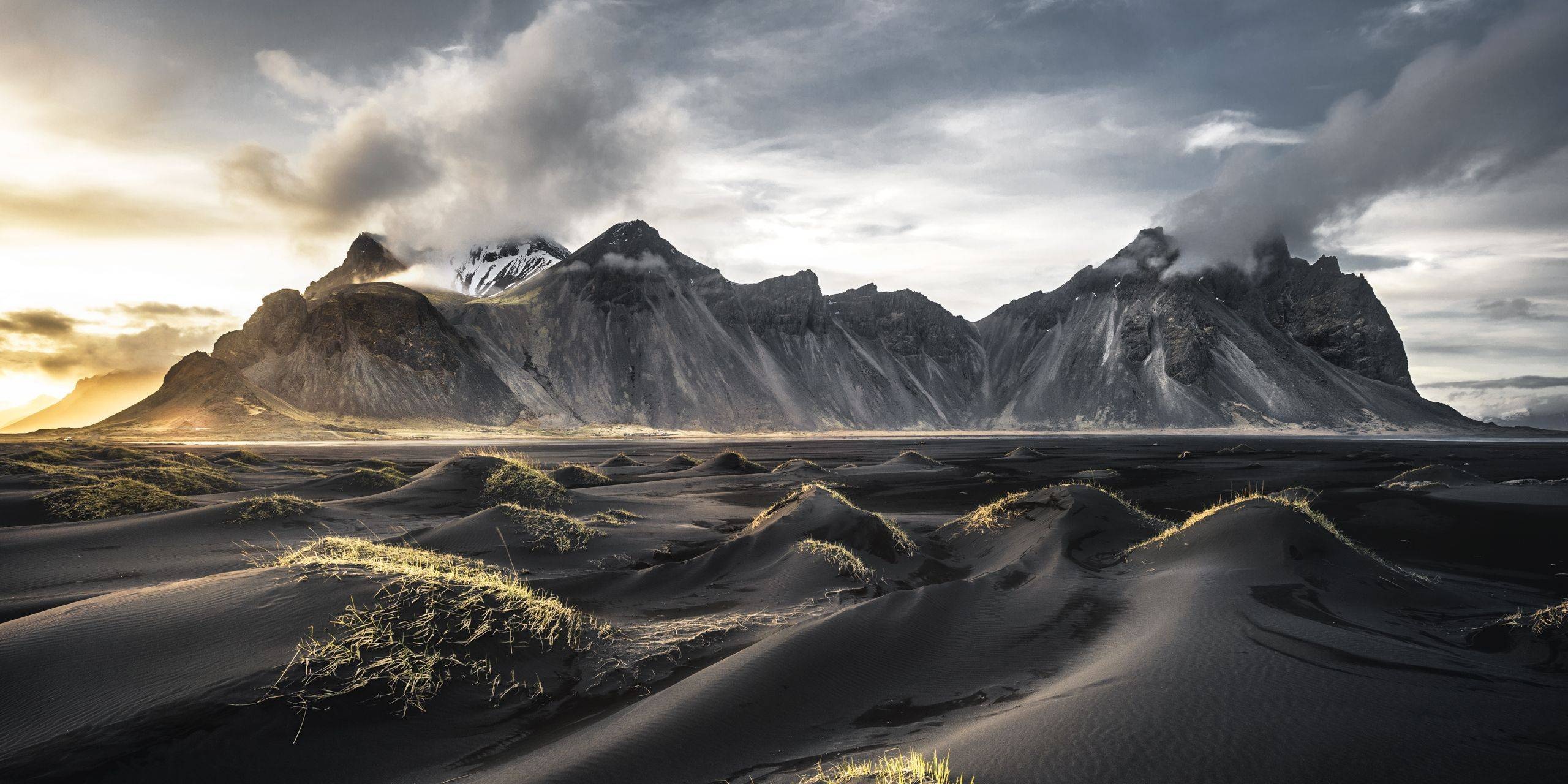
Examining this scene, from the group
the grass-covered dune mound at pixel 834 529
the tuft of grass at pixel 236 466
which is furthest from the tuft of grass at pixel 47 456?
the grass-covered dune mound at pixel 834 529

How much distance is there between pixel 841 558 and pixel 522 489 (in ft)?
46.3

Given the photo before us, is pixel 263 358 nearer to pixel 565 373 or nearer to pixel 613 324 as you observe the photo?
pixel 565 373

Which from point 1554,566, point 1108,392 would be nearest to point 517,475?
point 1554,566

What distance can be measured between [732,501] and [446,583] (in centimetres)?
2048

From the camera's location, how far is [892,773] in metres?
4.02

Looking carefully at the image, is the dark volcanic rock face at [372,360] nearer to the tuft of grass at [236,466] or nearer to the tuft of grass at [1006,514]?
the tuft of grass at [236,466]

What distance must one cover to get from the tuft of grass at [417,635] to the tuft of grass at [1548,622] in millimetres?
11416

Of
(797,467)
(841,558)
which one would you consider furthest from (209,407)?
(841,558)

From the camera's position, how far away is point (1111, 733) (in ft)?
17.4

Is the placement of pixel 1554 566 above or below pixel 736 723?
below

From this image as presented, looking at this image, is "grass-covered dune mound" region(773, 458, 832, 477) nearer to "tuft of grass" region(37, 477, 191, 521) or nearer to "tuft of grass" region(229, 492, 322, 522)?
"tuft of grass" region(229, 492, 322, 522)

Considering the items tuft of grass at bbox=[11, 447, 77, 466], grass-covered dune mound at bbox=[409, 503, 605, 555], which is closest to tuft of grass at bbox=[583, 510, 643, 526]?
grass-covered dune mound at bbox=[409, 503, 605, 555]

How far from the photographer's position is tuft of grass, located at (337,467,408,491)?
2591 cm

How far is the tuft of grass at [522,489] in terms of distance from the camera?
22469mm
